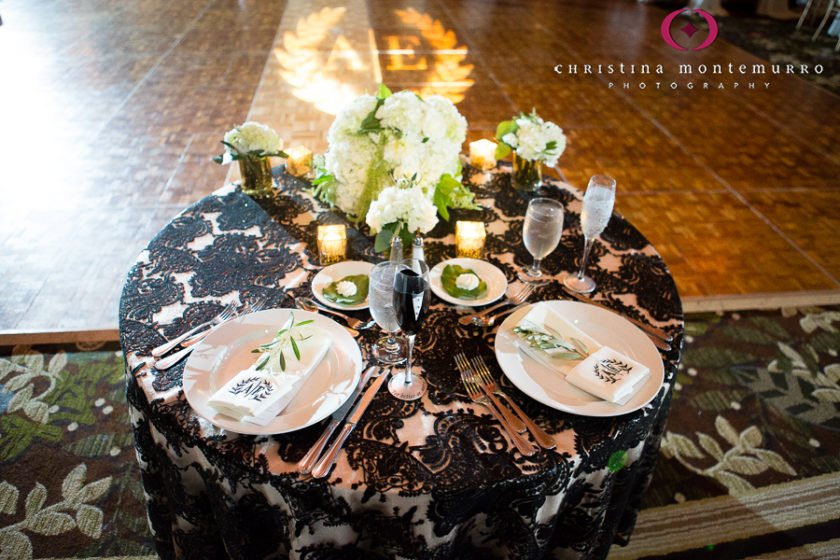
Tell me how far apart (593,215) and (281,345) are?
2.36 feet

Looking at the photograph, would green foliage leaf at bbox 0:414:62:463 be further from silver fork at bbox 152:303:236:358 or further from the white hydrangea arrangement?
the white hydrangea arrangement

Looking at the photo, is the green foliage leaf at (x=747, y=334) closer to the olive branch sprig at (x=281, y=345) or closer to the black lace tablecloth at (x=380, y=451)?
the black lace tablecloth at (x=380, y=451)

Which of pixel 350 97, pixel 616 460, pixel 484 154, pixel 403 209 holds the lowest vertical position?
pixel 350 97

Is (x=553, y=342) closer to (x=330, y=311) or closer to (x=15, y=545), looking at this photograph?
(x=330, y=311)

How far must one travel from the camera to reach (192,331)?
3.50ft

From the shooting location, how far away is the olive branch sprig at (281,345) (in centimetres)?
94

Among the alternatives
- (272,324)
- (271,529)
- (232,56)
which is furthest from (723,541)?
(232,56)

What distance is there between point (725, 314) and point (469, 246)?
60.0 inches

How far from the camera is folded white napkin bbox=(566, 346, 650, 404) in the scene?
93 cm

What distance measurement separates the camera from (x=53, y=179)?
297cm

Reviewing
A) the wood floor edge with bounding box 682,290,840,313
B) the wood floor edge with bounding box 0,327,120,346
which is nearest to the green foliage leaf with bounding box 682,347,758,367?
the wood floor edge with bounding box 682,290,840,313

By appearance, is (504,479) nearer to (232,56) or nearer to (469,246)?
(469,246)

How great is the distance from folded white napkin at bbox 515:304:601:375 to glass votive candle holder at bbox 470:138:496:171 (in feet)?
2.26

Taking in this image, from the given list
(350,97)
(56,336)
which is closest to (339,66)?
(350,97)
